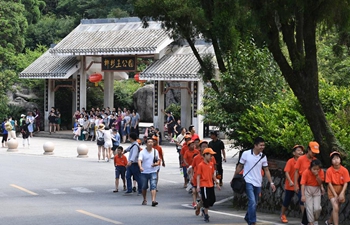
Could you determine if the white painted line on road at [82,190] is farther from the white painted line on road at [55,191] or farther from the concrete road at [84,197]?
the white painted line on road at [55,191]

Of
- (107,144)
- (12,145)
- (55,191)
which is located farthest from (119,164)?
(12,145)

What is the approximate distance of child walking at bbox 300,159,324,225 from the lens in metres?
14.5

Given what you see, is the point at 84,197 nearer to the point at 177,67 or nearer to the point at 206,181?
the point at 206,181

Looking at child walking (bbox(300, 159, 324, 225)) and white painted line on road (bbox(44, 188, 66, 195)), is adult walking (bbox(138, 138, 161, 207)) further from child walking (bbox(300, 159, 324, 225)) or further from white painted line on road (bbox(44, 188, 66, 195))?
child walking (bbox(300, 159, 324, 225))

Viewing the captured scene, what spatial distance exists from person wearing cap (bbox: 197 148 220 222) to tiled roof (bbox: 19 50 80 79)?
29.5 metres

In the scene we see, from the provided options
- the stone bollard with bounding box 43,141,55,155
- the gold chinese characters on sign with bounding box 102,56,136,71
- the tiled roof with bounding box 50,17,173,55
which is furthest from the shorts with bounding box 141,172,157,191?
the gold chinese characters on sign with bounding box 102,56,136,71

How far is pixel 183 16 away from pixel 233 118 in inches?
142

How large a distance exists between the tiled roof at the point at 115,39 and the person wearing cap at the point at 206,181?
952 inches

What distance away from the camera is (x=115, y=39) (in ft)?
143

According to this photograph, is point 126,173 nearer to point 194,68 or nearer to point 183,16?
point 183,16

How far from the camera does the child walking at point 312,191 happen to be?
14461 millimetres

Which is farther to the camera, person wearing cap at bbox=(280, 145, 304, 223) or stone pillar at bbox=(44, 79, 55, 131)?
stone pillar at bbox=(44, 79, 55, 131)

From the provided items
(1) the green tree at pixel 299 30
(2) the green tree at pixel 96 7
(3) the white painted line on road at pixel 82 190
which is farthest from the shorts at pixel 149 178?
(2) the green tree at pixel 96 7

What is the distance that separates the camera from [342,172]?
14219 mm
